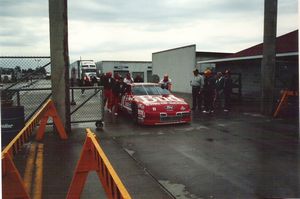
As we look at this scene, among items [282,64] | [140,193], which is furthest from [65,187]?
[282,64]

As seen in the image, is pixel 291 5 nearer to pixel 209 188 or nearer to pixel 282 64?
pixel 209 188

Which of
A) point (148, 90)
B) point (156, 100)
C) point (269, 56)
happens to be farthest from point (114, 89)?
point (269, 56)

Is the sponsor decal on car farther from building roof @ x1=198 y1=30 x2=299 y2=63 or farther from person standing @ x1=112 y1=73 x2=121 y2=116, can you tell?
building roof @ x1=198 y1=30 x2=299 y2=63

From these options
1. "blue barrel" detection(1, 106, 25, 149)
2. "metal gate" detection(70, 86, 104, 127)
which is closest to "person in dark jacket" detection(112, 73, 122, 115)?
"metal gate" detection(70, 86, 104, 127)

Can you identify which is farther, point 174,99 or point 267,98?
point 267,98

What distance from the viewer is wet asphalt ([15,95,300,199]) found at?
203 inches

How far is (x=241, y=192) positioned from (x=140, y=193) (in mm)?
1487

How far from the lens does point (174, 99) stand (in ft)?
38.2

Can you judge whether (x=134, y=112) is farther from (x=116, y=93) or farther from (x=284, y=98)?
(x=284, y=98)

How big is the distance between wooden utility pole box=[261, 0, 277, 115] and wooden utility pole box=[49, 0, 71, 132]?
8.00 metres

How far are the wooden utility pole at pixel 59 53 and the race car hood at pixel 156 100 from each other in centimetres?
271

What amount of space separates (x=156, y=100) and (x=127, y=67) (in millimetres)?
34234

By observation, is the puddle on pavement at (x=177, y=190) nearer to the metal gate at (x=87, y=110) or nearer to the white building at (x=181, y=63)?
the metal gate at (x=87, y=110)

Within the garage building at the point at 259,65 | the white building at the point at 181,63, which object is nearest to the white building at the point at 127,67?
the white building at the point at 181,63
